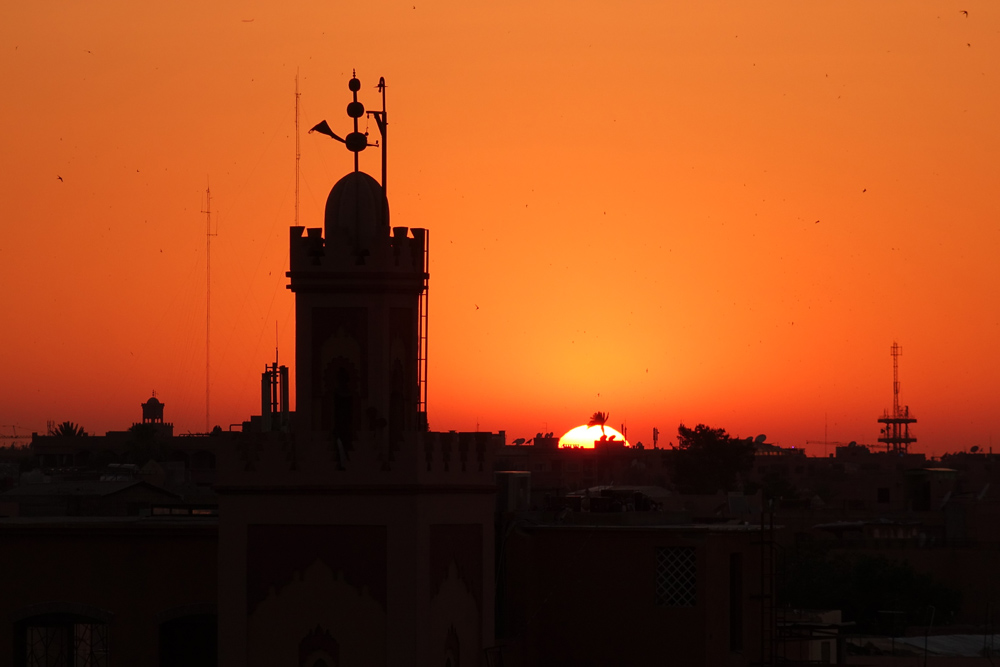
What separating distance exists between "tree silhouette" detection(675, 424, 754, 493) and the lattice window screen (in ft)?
377

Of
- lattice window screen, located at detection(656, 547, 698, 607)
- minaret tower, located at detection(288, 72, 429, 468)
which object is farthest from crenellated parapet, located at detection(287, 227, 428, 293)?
lattice window screen, located at detection(656, 547, 698, 607)

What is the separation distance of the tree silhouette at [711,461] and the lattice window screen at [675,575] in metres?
115

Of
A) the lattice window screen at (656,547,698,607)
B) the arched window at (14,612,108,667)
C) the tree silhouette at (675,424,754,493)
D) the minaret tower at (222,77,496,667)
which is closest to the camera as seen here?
the minaret tower at (222,77,496,667)

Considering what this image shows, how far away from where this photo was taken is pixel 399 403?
25.3m

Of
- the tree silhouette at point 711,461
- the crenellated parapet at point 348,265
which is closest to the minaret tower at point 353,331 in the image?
the crenellated parapet at point 348,265

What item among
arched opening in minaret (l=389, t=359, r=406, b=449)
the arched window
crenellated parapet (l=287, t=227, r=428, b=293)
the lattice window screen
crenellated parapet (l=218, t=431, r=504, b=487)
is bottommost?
the arched window

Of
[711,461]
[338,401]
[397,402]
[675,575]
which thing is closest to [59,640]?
→ [338,401]

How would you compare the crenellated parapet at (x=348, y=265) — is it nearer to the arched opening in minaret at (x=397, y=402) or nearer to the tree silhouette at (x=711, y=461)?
the arched opening in minaret at (x=397, y=402)

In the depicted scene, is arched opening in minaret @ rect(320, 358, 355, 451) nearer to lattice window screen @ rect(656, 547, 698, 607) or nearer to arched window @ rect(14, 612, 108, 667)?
arched window @ rect(14, 612, 108, 667)

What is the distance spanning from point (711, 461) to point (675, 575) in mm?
118284

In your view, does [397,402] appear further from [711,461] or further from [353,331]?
[711,461]

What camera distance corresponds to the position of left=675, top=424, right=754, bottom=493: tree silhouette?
145 metres

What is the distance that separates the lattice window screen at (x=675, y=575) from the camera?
1172 inches

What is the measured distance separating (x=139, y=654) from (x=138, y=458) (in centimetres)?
10355
